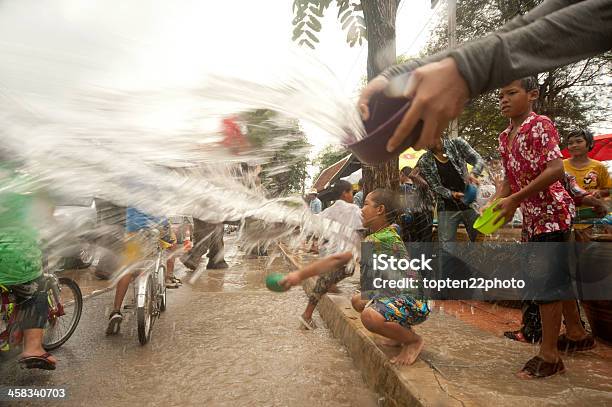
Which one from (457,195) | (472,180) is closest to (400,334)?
(457,195)

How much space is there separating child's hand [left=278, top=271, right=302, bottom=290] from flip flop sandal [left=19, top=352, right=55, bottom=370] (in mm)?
2034

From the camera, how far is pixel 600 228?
3852 millimetres

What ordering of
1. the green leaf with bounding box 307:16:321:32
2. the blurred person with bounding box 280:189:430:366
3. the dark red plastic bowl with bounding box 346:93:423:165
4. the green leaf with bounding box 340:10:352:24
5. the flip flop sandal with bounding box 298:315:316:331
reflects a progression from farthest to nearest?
the flip flop sandal with bounding box 298:315:316:331, the green leaf with bounding box 340:10:352:24, the green leaf with bounding box 307:16:321:32, the blurred person with bounding box 280:189:430:366, the dark red plastic bowl with bounding box 346:93:423:165

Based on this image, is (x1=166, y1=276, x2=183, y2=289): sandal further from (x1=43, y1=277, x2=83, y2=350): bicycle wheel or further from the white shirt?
the white shirt

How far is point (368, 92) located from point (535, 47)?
0.43 meters

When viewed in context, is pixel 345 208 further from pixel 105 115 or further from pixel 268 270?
pixel 268 270

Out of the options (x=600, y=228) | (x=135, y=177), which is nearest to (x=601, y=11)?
(x=135, y=177)

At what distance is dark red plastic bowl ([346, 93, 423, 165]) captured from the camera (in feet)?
3.65

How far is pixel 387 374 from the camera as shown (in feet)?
9.11

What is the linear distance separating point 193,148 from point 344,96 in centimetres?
76

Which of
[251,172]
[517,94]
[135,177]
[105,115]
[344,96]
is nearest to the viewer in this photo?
[344,96]

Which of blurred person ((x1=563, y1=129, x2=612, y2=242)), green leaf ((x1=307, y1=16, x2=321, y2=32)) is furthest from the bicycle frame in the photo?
blurred person ((x1=563, y1=129, x2=612, y2=242))

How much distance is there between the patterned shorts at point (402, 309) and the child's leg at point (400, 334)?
0.04 m

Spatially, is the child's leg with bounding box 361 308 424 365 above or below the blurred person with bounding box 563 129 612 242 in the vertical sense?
below
